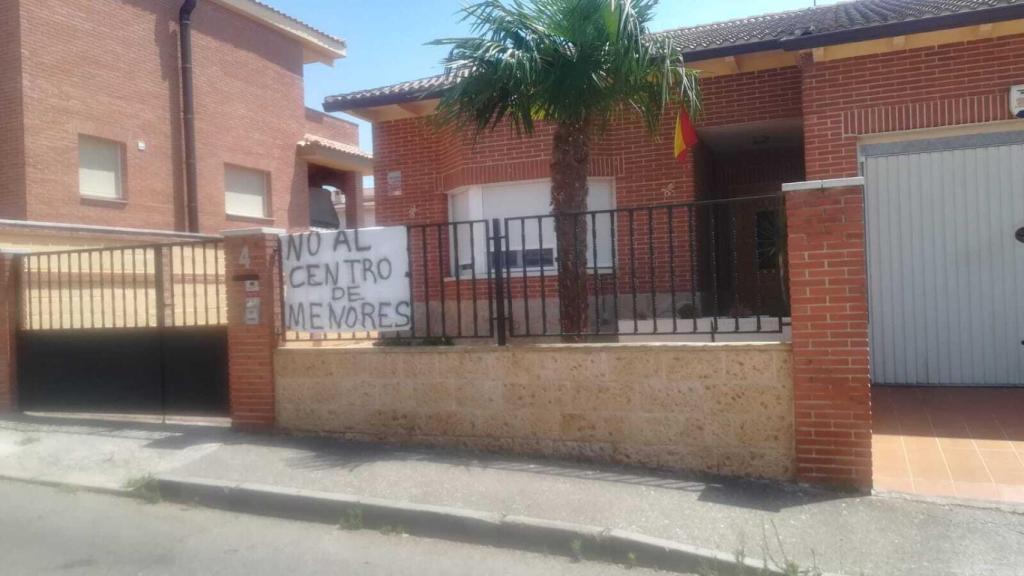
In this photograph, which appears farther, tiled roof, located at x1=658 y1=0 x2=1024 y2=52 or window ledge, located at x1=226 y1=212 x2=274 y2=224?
window ledge, located at x1=226 y1=212 x2=274 y2=224

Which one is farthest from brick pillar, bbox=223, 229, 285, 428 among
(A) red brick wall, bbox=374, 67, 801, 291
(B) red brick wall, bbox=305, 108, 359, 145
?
(B) red brick wall, bbox=305, 108, 359, 145

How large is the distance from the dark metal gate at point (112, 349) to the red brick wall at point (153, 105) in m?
6.23

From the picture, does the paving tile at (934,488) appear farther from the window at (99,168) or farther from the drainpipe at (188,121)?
the drainpipe at (188,121)

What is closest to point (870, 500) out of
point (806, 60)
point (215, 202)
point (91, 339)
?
point (806, 60)

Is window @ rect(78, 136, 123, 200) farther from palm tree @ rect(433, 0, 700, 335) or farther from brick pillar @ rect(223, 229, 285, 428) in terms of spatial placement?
palm tree @ rect(433, 0, 700, 335)

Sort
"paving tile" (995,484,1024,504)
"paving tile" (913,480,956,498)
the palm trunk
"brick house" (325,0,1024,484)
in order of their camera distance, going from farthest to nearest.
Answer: the palm trunk
"brick house" (325,0,1024,484)
"paving tile" (913,480,956,498)
"paving tile" (995,484,1024,504)

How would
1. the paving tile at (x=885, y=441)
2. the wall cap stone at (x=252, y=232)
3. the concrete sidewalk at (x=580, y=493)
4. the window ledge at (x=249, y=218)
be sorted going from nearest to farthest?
the concrete sidewalk at (x=580, y=493) < the paving tile at (x=885, y=441) < the wall cap stone at (x=252, y=232) < the window ledge at (x=249, y=218)

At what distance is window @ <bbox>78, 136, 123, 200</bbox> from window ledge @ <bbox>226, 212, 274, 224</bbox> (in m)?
2.88

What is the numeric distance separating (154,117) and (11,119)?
3052mm

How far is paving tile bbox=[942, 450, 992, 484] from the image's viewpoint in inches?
227

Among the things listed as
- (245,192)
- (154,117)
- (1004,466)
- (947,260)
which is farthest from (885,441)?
(245,192)

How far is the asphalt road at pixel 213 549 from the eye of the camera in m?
4.93

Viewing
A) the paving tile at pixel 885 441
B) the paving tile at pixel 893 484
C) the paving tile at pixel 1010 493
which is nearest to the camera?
the paving tile at pixel 1010 493

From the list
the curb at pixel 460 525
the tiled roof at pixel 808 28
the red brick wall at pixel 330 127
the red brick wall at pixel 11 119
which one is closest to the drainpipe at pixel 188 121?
the red brick wall at pixel 11 119
